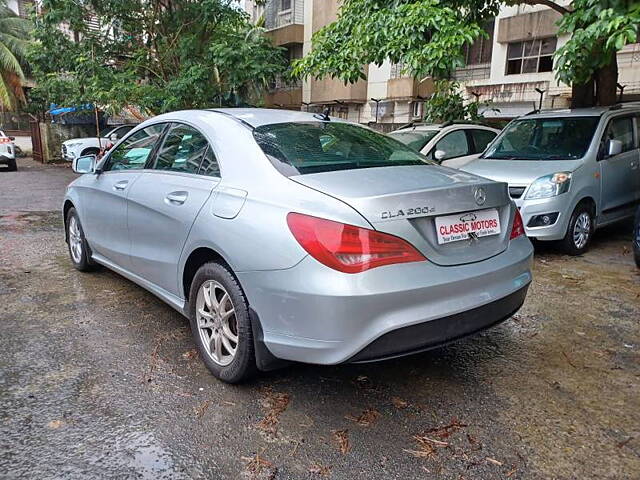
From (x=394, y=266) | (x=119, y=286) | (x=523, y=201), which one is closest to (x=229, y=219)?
(x=394, y=266)

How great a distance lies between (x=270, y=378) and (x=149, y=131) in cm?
217

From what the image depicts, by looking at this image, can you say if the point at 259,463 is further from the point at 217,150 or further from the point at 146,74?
→ the point at 146,74

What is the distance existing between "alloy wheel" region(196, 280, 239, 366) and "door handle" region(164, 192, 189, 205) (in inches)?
22.0

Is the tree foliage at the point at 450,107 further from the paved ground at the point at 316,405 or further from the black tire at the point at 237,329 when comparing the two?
the black tire at the point at 237,329

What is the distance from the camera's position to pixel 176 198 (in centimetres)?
321

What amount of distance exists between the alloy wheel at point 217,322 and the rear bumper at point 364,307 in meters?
0.34

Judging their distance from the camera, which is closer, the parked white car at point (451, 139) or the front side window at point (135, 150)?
the front side window at point (135, 150)

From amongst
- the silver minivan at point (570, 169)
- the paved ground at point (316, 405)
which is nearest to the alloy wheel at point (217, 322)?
the paved ground at point (316, 405)

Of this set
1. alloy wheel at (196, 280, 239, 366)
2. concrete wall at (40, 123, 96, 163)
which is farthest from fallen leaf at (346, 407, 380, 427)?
concrete wall at (40, 123, 96, 163)

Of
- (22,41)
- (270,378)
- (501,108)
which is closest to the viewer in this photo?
(270,378)

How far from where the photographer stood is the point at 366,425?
8.43 ft

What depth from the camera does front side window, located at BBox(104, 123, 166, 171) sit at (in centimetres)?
386

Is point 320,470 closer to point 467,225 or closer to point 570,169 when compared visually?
point 467,225

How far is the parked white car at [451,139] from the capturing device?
26.2ft
